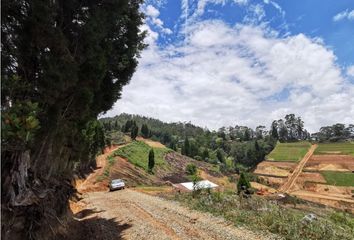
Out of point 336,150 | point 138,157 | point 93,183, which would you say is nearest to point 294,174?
point 336,150

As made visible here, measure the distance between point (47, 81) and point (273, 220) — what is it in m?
10.3

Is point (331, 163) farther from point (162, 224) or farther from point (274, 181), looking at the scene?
point (162, 224)

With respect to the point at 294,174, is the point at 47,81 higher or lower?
lower

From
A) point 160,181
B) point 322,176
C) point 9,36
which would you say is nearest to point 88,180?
point 160,181

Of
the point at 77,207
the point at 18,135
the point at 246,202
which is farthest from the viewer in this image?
the point at 77,207

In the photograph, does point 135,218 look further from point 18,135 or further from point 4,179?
point 18,135

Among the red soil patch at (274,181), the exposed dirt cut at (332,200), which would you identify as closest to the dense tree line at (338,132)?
the red soil patch at (274,181)

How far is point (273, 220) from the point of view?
1408 cm

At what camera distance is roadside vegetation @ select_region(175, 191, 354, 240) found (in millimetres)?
12562

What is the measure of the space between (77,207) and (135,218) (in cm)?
865

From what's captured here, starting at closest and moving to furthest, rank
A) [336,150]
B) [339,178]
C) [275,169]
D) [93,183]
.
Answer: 1. [93,183]
2. [339,178]
3. [275,169]
4. [336,150]

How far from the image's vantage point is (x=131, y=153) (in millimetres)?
65062

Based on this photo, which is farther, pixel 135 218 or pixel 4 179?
pixel 135 218

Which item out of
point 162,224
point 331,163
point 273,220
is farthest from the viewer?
point 331,163
